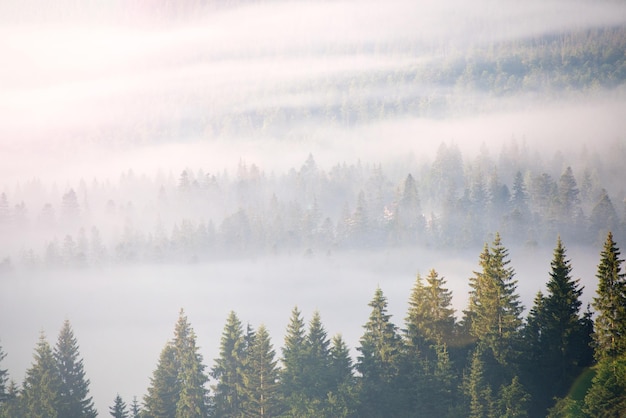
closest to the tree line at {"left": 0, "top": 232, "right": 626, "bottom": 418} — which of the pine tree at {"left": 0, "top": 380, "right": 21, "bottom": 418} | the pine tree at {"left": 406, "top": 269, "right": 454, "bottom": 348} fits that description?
the pine tree at {"left": 406, "top": 269, "right": 454, "bottom": 348}

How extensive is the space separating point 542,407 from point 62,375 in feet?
181

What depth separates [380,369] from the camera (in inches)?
4990

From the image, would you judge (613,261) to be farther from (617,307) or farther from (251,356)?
(251,356)

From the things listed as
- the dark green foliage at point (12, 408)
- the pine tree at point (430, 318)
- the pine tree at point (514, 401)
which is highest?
the pine tree at point (430, 318)

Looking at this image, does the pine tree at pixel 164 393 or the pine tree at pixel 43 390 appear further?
the pine tree at pixel 43 390

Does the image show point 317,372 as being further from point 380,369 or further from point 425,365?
point 425,365

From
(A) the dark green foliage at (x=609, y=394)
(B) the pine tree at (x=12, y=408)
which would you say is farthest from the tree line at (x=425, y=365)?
(A) the dark green foliage at (x=609, y=394)

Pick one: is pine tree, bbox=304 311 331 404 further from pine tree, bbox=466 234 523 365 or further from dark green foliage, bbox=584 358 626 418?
dark green foliage, bbox=584 358 626 418

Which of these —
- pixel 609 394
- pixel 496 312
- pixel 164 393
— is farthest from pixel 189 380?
pixel 609 394

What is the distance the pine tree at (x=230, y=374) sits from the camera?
132 metres

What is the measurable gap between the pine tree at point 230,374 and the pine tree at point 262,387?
1.80m

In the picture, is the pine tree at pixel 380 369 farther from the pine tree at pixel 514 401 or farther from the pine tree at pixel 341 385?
the pine tree at pixel 514 401

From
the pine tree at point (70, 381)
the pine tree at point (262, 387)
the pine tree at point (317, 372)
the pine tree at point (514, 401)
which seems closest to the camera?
the pine tree at point (514, 401)

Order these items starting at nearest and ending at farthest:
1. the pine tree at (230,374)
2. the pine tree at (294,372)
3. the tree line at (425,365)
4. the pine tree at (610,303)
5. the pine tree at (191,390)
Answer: the pine tree at (610,303) → the tree line at (425,365) → the pine tree at (294,372) → the pine tree at (191,390) → the pine tree at (230,374)
